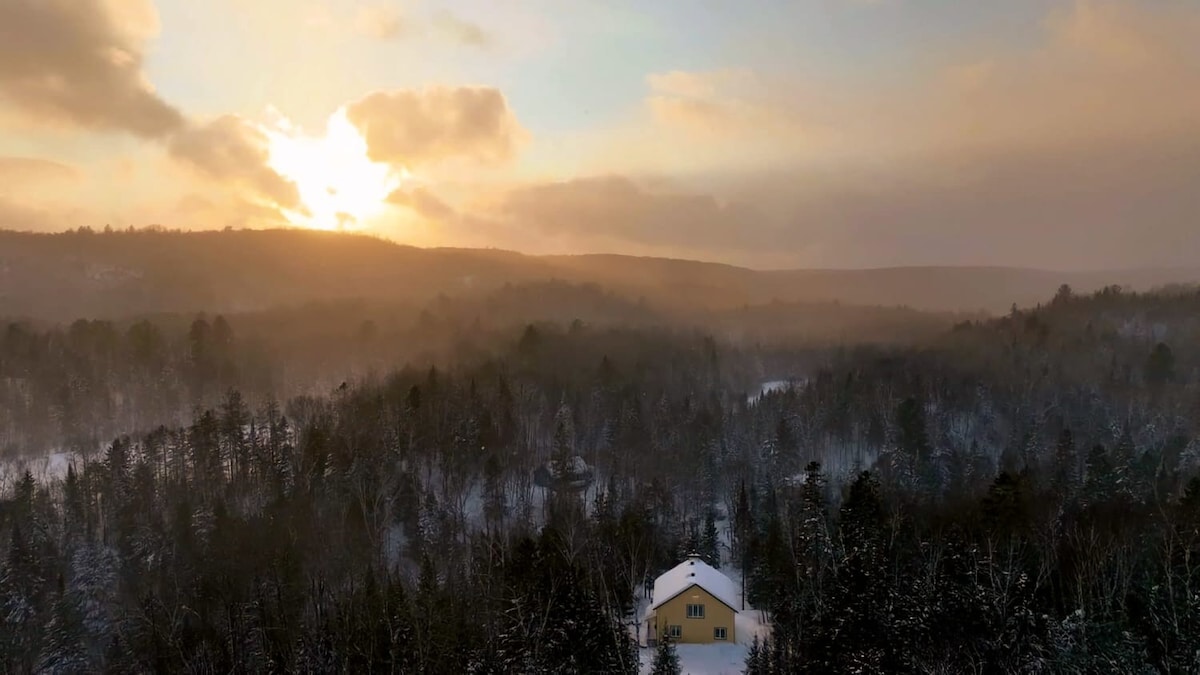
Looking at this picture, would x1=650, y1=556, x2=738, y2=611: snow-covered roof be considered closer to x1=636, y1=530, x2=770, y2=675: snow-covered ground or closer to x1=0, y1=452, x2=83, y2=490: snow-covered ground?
x1=636, y1=530, x2=770, y2=675: snow-covered ground

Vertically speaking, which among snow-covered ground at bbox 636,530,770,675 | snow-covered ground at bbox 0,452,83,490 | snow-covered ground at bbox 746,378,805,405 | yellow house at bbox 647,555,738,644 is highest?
snow-covered ground at bbox 746,378,805,405

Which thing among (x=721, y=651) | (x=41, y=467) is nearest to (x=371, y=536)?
(x=721, y=651)

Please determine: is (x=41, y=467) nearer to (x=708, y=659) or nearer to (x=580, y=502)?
(x=580, y=502)

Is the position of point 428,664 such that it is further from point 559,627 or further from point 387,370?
point 387,370

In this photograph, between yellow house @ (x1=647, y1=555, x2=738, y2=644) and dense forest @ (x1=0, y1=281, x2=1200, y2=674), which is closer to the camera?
dense forest @ (x1=0, y1=281, x2=1200, y2=674)

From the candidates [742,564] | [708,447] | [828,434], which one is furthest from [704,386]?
[742,564]

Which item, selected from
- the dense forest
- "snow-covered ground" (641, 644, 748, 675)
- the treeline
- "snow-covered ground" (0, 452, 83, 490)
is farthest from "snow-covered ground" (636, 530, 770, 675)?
"snow-covered ground" (0, 452, 83, 490)
